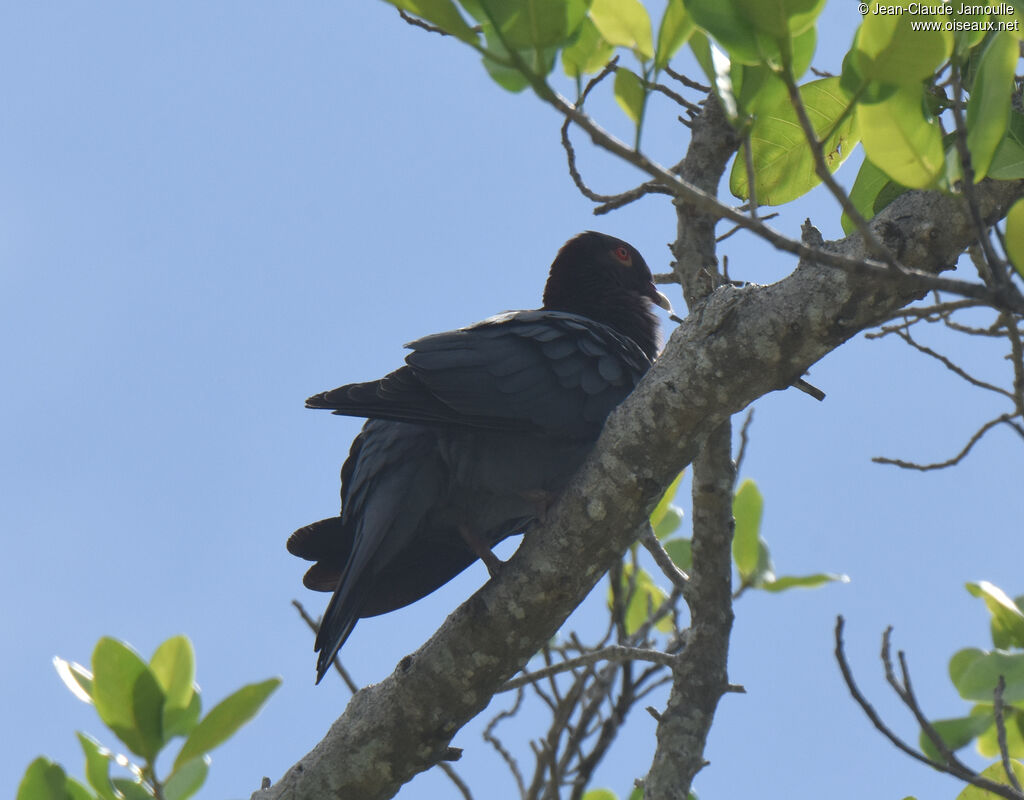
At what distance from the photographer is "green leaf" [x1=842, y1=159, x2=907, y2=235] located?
2.64 m

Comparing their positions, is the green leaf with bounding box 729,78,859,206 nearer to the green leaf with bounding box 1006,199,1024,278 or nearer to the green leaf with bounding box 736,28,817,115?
the green leaf with bounding box 736,28,817,115

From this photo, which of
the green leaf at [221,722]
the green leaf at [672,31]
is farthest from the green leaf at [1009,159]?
the green leaf at [221,722]

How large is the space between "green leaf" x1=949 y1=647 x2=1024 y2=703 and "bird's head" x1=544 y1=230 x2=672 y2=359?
2.43m

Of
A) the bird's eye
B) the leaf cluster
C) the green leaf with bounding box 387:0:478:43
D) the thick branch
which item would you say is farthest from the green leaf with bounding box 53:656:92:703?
the bird's eye

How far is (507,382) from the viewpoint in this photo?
3.61m

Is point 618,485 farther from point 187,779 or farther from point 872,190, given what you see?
point 187,779

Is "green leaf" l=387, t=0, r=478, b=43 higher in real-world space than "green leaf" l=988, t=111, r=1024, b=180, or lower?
lower

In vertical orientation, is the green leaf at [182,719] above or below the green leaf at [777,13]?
below

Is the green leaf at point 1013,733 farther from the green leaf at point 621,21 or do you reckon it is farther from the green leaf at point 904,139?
the green leaf at point 621,21

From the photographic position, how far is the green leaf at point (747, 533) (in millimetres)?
4086

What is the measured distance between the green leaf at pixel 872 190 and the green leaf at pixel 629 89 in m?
0.92

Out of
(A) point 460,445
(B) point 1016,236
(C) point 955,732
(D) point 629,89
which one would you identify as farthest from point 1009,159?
(A) point 460,445

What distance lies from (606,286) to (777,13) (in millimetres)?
3139

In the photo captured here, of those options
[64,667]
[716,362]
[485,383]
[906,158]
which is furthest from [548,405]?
[906,158]
